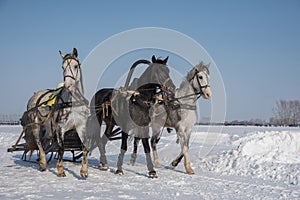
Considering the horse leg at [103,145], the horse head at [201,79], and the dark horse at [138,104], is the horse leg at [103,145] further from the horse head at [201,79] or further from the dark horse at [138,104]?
the horse head at [201,79]

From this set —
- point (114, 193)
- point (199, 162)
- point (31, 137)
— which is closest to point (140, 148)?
point (199, 162)

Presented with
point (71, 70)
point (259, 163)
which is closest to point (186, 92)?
point (259, 163)

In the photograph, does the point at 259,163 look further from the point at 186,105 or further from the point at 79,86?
the point at 79,86

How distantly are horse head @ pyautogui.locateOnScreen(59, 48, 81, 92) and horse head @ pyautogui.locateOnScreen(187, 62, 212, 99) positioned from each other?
2932 millimetres

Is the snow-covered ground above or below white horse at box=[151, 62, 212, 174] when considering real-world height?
below

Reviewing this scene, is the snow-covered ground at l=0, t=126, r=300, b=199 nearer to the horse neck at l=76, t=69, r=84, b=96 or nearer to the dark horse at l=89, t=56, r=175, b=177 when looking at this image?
the dark horse at l=89, t=56, r=175, b=177

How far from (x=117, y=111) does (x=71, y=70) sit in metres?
1.80

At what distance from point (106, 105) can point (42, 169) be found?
7.67ft

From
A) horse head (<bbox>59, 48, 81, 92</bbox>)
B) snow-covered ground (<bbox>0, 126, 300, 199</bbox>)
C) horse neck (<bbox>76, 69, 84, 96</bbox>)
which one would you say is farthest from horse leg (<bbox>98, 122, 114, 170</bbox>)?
horse head (<bbox>59, 48, 81, 92</bbox>)

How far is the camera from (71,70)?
6938mm

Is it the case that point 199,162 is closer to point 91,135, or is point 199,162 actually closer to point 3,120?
point 91,135

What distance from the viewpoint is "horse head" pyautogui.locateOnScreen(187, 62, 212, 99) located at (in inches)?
325

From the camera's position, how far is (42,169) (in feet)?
28.0

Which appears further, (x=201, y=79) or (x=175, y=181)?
(x=201, y=79)
